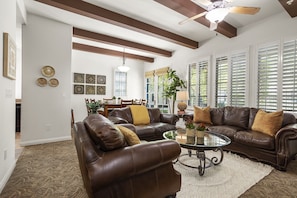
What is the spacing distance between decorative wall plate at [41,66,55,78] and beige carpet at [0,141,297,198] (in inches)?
75.3

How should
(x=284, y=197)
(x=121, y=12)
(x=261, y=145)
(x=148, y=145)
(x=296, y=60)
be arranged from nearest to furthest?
(x=148, y=145) → (x=284, y=197) → (x=261, y=145) → (x=296, y=60) → (x=121, y=12)

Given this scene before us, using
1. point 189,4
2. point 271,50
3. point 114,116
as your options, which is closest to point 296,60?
point 271,50

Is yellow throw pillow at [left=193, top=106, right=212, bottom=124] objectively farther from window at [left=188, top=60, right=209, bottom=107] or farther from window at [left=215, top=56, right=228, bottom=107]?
window at [left=188, top=60, right=209, bottom=107]

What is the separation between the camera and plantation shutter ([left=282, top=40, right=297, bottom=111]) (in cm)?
338

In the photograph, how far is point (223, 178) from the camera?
7.46 feet

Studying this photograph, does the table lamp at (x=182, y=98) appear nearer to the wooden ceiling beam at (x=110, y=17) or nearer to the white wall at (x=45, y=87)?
the wooden ceiling beam at (x=110, y=17)

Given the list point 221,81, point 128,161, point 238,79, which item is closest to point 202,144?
point 128,161

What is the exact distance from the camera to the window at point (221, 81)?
4.67m

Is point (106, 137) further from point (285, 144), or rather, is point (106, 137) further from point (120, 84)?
point (120, 84)

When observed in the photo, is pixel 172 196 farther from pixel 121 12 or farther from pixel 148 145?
pixel 121 12

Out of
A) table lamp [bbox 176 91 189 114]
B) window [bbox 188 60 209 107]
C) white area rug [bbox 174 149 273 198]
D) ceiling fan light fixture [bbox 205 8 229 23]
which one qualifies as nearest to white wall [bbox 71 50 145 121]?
window [bbox 188 60 209 107]

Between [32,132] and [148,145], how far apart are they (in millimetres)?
3676

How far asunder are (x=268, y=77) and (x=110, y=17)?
3822 millimetres

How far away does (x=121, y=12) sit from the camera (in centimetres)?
367
